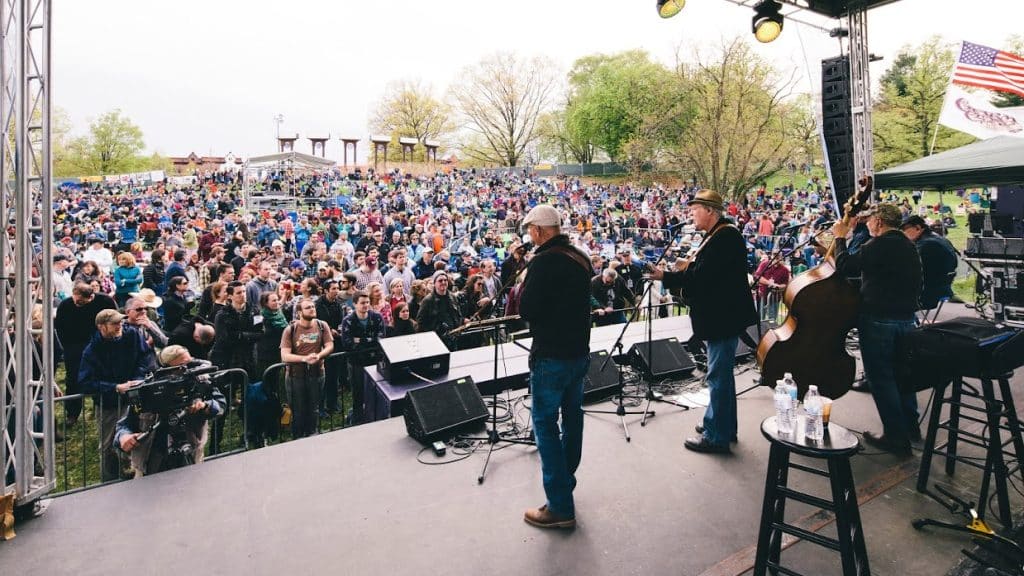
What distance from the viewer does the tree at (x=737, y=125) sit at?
72.9 feet

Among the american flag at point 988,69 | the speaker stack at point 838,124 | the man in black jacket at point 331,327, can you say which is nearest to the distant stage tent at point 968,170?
the speaker stack at point 838,124

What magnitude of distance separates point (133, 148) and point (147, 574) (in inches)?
2141

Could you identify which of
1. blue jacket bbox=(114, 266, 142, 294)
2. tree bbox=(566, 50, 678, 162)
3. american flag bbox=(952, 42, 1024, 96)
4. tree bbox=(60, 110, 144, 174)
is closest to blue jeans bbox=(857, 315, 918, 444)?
american flag bbox=(952, 42, 1024, 96)

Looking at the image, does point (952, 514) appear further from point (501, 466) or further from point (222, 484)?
point (222, 484)

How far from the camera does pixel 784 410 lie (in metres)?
2.44

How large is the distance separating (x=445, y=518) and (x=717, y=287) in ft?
7.10

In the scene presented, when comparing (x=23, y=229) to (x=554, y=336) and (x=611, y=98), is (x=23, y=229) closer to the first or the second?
(x=554, y=336)

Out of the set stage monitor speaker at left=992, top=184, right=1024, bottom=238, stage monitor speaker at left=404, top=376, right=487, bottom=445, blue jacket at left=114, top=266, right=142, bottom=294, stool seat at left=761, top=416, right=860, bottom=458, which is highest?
stage monitor speaker at left=992, top=184, right=1024, bottom=238

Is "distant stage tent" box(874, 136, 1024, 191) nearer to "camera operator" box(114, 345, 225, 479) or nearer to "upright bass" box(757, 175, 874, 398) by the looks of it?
"upright bass" box(757, 175, 874, 398)

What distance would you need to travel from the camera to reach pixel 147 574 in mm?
2711

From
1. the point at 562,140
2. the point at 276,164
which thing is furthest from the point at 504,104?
the point at 276,164

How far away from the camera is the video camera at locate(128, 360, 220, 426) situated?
12.1 ft

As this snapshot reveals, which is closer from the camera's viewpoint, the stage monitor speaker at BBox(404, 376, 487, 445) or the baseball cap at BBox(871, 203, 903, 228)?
the baseball cap at BBox(871, 203, 903, 228)

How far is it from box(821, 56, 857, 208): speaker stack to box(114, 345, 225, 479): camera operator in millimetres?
7452
